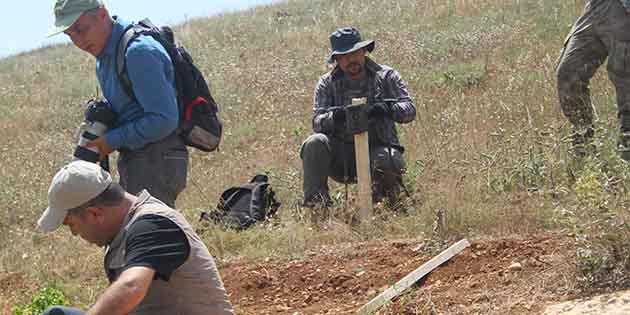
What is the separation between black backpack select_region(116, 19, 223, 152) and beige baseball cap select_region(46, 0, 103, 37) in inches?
10.7

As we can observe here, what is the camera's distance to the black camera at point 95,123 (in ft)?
15.6

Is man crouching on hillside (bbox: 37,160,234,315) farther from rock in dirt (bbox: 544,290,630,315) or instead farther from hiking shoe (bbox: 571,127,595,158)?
hiking shoe (bbox: 571,127,595,158)

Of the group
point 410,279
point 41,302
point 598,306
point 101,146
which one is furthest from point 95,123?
point 598,306

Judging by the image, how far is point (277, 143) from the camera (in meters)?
9.85

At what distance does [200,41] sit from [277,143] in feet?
31.6

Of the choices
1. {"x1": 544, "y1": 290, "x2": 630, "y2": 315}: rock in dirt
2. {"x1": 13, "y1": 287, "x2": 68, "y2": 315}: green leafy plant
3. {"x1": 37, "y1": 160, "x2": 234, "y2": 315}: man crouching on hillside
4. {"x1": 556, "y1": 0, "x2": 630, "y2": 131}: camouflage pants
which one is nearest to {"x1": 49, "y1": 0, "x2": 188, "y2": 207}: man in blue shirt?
{"x1": 13, "y1": 287, "x2": 68, "y2": 315}: green leafy plant

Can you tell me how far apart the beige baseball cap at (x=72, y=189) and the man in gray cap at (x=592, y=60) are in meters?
3.20

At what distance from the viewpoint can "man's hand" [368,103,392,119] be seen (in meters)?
6.35

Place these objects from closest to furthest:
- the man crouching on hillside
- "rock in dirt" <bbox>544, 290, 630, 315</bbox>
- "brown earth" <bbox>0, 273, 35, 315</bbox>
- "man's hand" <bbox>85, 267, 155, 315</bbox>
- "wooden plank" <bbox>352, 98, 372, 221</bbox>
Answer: "man's hand" <bbox>85, 267, 155, 315</bbox>
the man crouching on hillside
"rock in dirt" <bbox>544, 290, 630, 315</bbox>
"brown earth" <bbox>0, 273, 35, 315</bbox>
"wooden plank" <bbox>352, 98, 372, 221</bbox>

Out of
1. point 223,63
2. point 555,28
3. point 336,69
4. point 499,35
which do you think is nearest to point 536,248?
point 336,69

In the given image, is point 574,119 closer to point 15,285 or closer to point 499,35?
point 15,285

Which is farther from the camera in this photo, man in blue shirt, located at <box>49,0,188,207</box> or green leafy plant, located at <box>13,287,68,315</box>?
green leafy plant, located at <box>13,287,68,315</box>

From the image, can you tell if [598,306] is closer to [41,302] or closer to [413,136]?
[41,302]

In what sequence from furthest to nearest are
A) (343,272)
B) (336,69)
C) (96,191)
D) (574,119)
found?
(336,69), (574,119), (343,272), (96,191)
